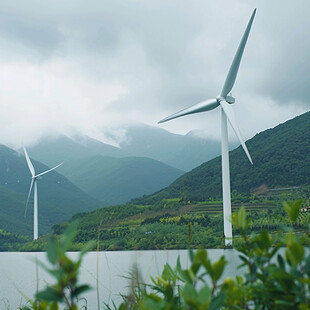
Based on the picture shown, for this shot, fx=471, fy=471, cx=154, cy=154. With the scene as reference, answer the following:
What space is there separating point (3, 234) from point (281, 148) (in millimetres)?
59927

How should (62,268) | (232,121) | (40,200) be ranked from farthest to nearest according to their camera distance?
(40,200) → (232,121) → (62,268)

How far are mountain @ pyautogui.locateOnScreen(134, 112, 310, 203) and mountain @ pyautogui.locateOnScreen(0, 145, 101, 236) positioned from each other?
3866 centimetres

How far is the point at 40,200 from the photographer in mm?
151750

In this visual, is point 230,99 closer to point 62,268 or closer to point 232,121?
point 232,121

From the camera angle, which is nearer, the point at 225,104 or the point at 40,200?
the point at 225,104

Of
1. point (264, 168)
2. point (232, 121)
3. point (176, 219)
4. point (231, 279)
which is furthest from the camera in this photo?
point (264, 168)

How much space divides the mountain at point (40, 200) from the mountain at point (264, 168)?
38.7 m

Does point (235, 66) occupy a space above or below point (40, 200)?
below

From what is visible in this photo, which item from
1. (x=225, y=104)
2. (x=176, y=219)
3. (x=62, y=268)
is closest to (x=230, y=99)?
(x=225, y=104)

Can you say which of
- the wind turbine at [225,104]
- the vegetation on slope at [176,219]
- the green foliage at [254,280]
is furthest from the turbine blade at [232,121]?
the vegetation on slope at [176,219]

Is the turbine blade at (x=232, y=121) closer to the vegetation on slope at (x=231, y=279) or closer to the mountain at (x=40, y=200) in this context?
the vegetation on slope at (x=231, y=279)

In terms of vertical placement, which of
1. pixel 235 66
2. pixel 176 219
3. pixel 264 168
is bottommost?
pixel 176 219

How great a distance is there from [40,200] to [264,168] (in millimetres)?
87755

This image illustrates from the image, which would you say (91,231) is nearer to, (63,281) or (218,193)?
(218,193)
